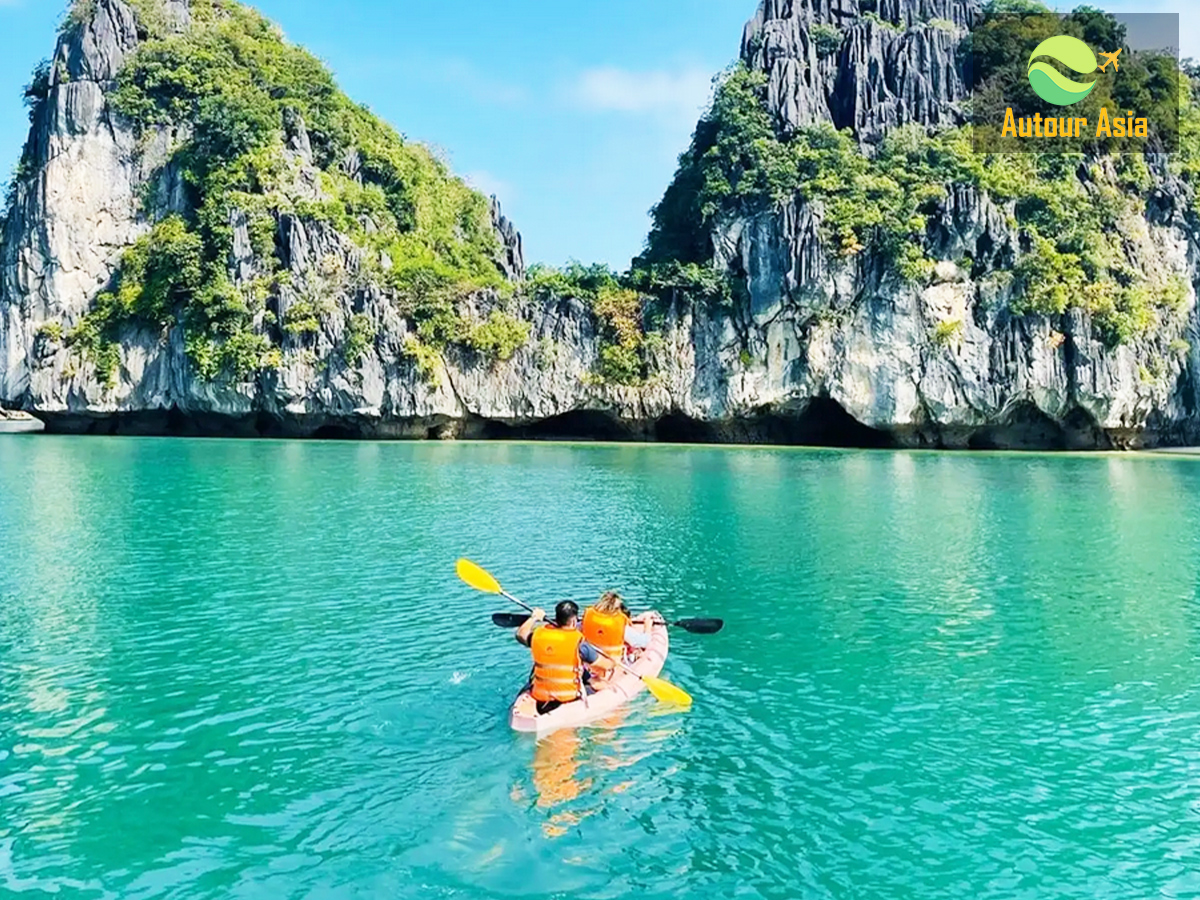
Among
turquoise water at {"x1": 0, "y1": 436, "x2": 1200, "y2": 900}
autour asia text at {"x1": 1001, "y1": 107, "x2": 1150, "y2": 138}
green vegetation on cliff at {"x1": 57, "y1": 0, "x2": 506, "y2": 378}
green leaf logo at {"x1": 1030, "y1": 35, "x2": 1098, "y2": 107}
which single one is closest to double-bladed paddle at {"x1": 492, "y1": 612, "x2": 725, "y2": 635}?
turquoise water at {"x1": 0, "y1": 436, "x2": 1200, "y2": 900}

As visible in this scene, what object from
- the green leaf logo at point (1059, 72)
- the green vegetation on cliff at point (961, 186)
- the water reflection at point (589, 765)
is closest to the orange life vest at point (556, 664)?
the water reflection at point (589, 765)

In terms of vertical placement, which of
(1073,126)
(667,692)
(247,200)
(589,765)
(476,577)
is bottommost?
(589,765)

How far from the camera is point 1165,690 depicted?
39.4ft

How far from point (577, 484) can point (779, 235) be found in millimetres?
26685

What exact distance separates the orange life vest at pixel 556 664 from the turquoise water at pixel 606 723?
20.5 inches

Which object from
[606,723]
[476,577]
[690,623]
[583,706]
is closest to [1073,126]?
[690,623]

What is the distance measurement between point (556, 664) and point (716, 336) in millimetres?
47064

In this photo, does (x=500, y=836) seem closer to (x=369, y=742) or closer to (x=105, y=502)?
(x=369, y=742)

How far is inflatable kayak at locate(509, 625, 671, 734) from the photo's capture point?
399 inches

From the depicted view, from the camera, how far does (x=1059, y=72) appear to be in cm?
5831

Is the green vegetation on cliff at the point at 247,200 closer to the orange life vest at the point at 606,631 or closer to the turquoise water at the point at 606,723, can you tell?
the turquoise water at the point at 606,723

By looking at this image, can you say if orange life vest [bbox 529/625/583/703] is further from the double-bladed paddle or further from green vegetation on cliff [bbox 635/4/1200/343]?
green vegetation on cliff [bbox 635/4/1200/343]

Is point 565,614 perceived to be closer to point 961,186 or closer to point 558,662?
point 558,662

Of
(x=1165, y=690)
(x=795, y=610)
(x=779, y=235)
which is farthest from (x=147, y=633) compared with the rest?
(x=779, y=235)
